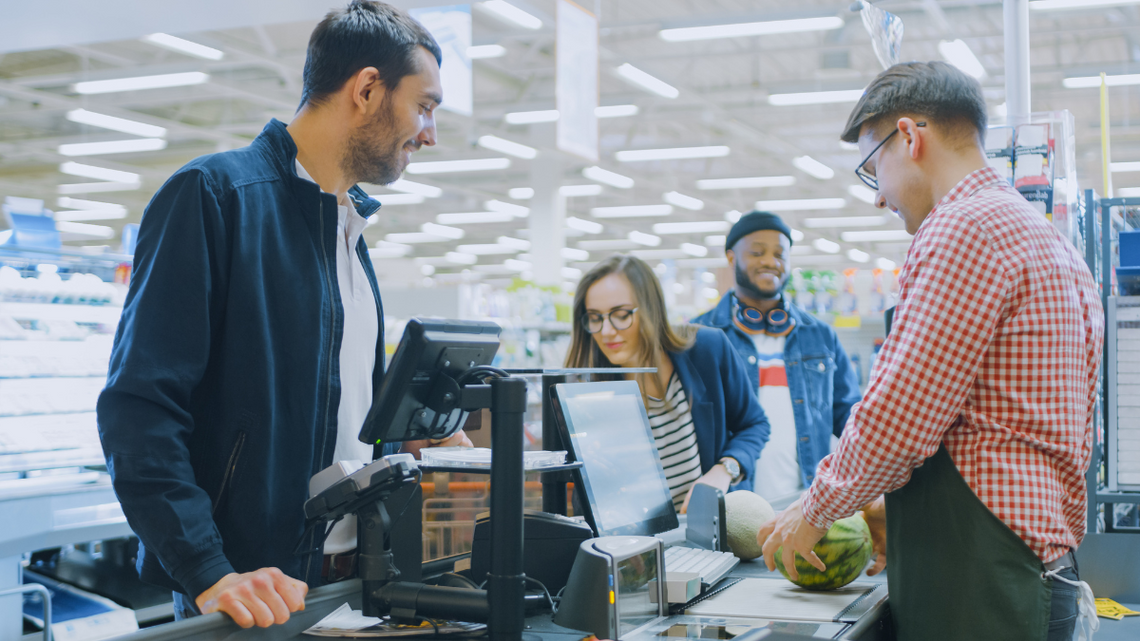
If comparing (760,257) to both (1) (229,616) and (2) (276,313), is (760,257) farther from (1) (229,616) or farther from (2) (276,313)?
(1) (229,616)

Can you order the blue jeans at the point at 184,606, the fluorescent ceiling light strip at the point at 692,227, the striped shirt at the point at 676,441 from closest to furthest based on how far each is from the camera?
the blue jeans at the point at 184,606, the striped shirt at the point at 676,441, the fluorescent ceiling light strip at the point at 692,227

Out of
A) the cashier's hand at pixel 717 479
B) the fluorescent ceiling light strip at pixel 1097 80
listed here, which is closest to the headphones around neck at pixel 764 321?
the cashier's hand at pixel 717 479

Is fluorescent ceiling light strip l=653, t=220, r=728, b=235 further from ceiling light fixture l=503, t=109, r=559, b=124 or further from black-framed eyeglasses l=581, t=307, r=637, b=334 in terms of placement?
black-framed eyeglasses l=581, t=307, r=637, b=334

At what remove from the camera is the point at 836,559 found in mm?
1609

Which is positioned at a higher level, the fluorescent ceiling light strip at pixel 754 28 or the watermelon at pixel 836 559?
the fluorescent ceiling light strip at pixel 754 28

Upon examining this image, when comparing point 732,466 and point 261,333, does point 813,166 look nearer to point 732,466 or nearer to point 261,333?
point 732,466

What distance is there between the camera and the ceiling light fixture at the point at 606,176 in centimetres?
1367

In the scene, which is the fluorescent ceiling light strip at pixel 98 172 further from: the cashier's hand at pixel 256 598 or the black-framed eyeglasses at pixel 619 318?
the cashier's hand at pixel 256 598

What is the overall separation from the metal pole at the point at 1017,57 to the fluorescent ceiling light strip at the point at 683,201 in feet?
43.5

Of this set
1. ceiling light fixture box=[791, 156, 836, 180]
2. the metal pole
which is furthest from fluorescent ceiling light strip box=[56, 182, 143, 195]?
the metal pole

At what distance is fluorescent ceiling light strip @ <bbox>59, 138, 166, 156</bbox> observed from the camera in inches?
445

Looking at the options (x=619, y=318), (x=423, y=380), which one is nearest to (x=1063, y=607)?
(x=423, y=380)

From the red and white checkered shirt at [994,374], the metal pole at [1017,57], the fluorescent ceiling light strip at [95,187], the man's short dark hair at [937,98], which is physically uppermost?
the fluorescent ceiling light strip at [95,187]

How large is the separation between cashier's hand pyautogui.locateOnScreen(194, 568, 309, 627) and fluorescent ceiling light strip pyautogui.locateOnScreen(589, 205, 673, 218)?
1612 centimetres
